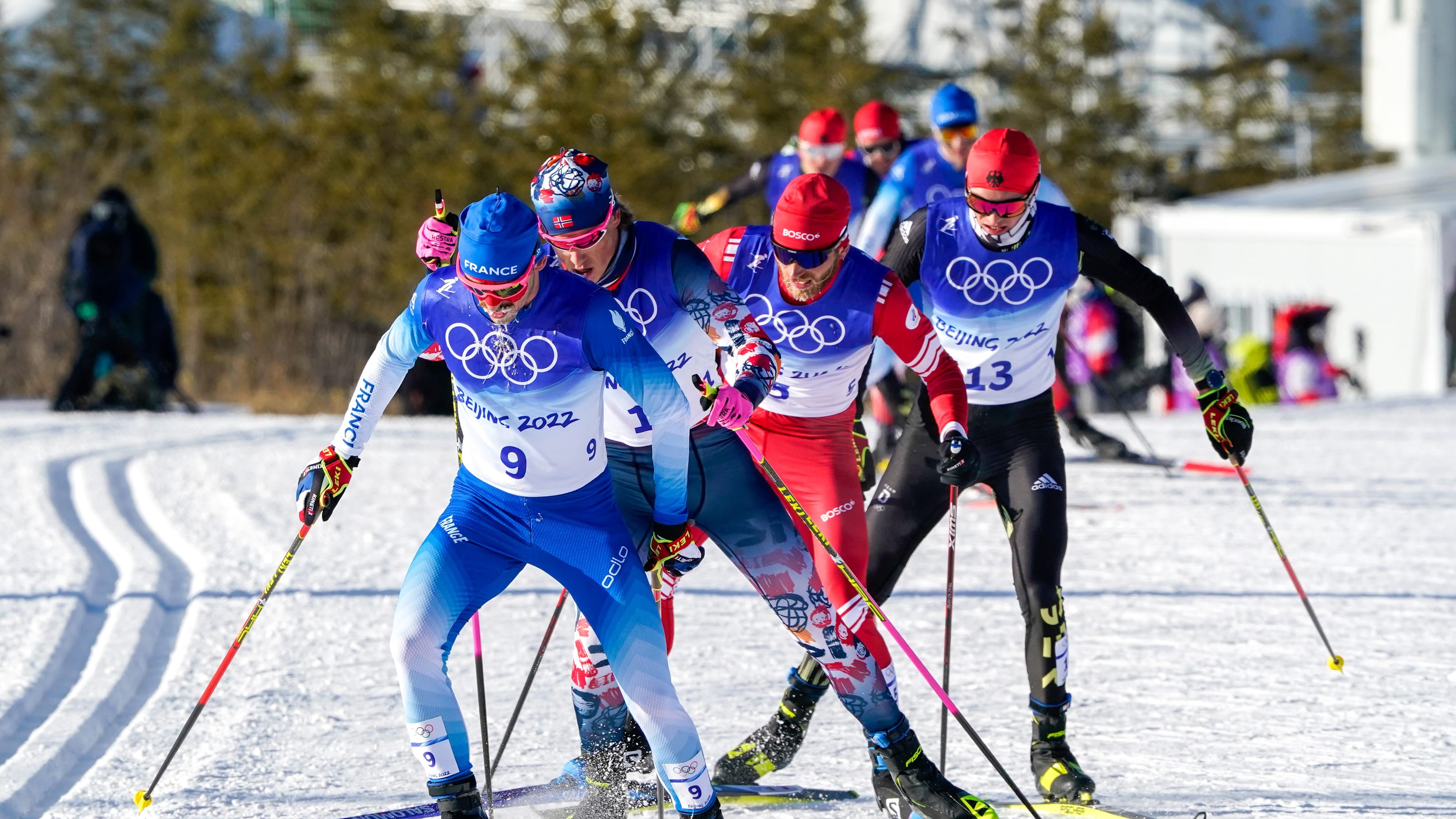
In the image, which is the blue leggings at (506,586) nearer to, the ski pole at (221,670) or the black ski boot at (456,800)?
the black ski boot at (456,800)

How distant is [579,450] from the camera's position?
4.36 m

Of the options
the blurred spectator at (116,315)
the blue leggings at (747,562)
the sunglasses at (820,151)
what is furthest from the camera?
the blurred spectator at (116,315)

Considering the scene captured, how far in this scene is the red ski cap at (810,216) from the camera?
475 cm

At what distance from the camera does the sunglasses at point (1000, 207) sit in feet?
16.4

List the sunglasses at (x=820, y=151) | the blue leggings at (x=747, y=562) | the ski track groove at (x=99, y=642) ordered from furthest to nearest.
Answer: the sunglasses at (x=820, y=151) → the ski track groove at (x=99, y=642) → the blue leggings at (x=747, y=562)

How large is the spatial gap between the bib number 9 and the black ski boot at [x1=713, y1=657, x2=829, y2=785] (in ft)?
4.36

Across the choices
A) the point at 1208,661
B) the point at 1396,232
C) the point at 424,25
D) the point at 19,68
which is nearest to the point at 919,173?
the point at 1208,661

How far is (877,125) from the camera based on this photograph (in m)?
9.03

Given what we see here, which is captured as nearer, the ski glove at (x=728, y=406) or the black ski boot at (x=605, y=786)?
the ski glove at (x=728, y=406)

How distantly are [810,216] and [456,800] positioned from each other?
1947 millimetres

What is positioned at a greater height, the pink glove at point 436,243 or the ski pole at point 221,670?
the pink glove at point 436,243

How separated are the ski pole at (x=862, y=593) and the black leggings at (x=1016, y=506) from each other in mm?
234

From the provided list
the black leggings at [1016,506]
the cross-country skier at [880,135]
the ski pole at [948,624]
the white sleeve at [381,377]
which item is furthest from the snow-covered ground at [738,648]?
the cross-country skier at [880,135]

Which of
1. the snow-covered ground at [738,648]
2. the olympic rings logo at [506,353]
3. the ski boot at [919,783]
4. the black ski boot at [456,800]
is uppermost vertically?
the olympic rings logo at [506,353]
